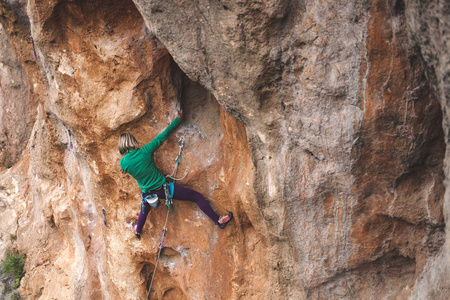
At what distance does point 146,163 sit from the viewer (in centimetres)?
463

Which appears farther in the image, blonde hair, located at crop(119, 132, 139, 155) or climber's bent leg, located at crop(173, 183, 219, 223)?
climber's bent leg, located at crop(173, 183, 219, 223)

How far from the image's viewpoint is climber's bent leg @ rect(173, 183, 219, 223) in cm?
481

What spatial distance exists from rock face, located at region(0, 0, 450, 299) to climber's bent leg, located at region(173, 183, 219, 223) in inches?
5.9

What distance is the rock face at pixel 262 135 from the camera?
3.10 meters

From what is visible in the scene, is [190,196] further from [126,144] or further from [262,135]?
[262,135]

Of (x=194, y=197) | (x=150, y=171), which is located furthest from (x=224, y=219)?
(x=150, y=171)

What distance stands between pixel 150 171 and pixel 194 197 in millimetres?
648

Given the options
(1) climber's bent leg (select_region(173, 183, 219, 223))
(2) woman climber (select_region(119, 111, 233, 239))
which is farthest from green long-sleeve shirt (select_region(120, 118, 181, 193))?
(1) climber's bent leg (select_region(173, 183, 219, 223))

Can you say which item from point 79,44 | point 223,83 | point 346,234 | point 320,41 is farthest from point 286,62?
point 79,44

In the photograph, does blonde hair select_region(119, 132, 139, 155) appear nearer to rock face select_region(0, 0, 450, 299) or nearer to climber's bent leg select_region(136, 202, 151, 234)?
rock face select_region(0, 0, 450, 299)

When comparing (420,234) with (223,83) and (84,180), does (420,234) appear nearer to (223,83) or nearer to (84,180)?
(223,83)

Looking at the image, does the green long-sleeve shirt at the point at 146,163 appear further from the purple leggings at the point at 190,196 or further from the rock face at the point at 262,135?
the rock face at the point at 262,135

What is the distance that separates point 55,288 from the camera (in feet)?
22.1

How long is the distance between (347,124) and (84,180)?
14.0 ft
